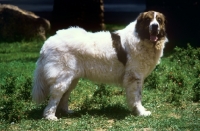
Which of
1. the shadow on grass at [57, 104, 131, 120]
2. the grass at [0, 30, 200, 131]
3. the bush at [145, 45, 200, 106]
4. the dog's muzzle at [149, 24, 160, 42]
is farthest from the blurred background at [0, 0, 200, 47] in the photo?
the dog's muzzle at [149, 24, 160, 42]

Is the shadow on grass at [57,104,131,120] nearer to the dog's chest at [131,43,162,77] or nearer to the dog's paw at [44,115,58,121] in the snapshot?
the dog's paw at [44,115,58,121]

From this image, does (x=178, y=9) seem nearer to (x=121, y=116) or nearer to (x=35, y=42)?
(x=35, y=42)

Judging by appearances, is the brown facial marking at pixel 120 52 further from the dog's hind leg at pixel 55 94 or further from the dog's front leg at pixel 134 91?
the dog's hind leg at pixel 55 94

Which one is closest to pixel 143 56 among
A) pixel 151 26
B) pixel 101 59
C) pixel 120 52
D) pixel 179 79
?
pixel 120 52

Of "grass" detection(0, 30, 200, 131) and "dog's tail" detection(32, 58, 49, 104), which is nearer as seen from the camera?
"grass" detection(0, 30, 200, 131)

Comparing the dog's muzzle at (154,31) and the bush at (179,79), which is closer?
the dog's muzzle at (154,31)

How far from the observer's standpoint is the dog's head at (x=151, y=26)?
789cm

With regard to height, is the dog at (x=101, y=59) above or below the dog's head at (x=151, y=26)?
below

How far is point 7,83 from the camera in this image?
908 centimetres

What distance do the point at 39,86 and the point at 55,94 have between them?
1.05 ft

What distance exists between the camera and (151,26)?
7.87 metres

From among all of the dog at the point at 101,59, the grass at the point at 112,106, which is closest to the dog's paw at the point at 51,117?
the dog at the point at 101,59

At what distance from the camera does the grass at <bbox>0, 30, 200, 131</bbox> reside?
24.5 feet

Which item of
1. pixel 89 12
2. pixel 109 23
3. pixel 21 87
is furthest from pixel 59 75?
pixel 109 23
